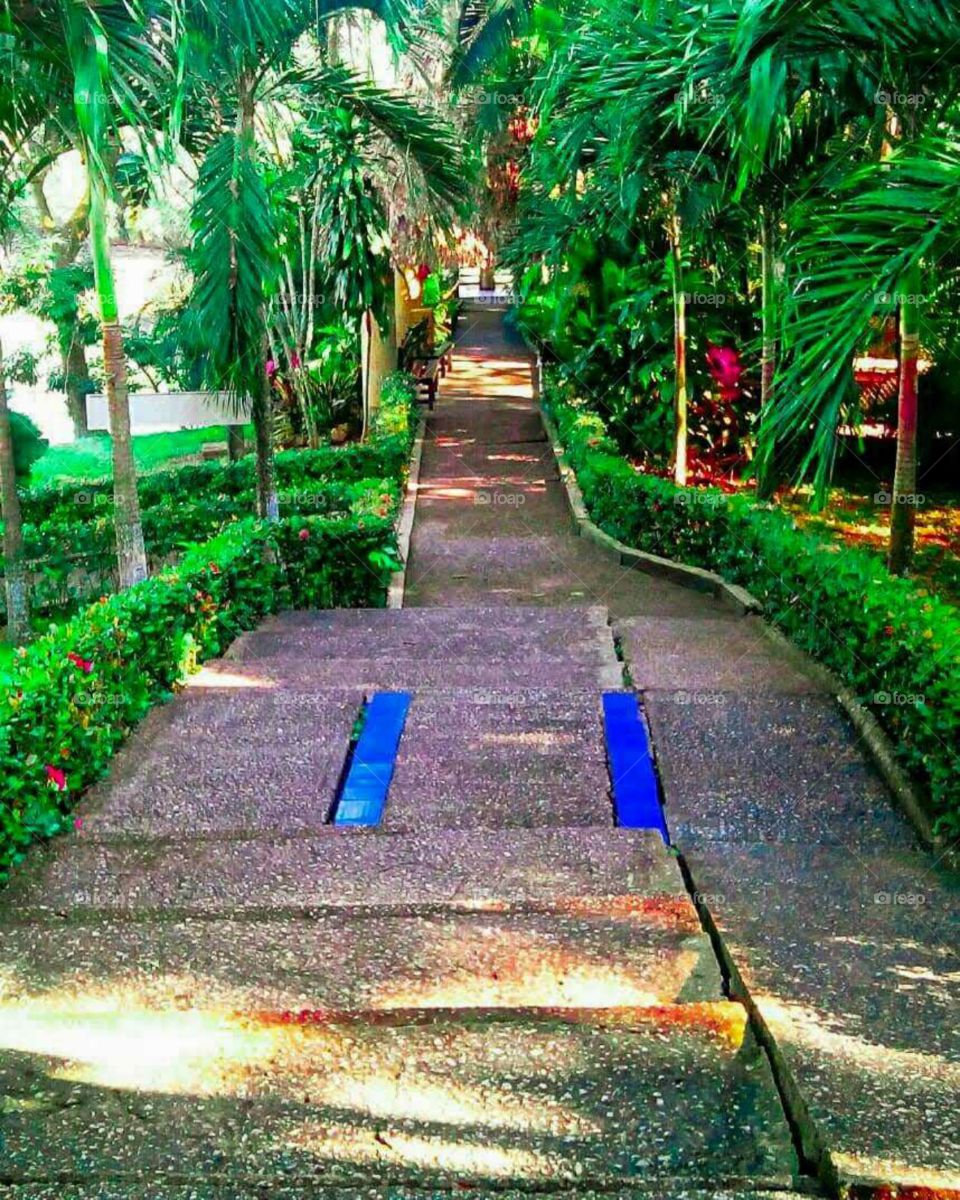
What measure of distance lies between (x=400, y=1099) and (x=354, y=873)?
170 centimetres

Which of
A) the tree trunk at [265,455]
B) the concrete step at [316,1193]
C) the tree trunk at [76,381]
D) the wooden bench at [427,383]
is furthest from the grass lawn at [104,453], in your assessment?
the concrete step at [316,1193]

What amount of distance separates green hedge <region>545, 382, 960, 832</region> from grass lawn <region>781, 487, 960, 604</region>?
1.52 m

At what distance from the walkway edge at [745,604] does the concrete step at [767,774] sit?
65 millimetres

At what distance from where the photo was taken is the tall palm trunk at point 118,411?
8.86 metres

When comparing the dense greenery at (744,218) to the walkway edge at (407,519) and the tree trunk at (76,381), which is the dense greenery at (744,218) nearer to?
the walkway edge at (407,519)

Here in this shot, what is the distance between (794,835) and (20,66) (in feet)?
26.7

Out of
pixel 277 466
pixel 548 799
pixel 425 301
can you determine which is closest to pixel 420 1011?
pixel 548 799

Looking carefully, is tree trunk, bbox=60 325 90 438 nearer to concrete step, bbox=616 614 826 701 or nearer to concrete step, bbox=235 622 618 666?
concrete step, bbox=235 622 618 666

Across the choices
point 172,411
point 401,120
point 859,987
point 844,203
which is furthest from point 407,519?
point 859,987

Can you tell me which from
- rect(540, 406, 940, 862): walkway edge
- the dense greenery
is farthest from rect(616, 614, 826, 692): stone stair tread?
the dense greenery

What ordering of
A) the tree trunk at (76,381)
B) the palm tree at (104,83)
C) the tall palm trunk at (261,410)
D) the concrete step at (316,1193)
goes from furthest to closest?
the tree trunk at (76,381) < the tall palm trunk at (261,410) < the palm tree at (104,83) < the concrete step at (316,1193)

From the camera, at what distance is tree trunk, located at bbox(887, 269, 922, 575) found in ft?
29.5

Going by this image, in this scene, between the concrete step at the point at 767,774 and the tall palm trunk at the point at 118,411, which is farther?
the tall palm trunk at the point at 118,411

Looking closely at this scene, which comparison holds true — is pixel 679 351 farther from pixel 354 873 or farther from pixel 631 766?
pixel 354 873
